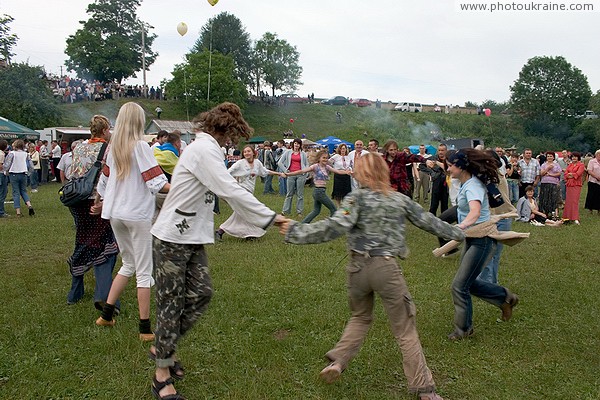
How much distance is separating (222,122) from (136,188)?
4.18 ft

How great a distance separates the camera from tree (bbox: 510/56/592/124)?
224ft

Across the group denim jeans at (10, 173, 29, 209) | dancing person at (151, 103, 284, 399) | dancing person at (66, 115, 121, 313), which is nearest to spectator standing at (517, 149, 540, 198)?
dancing person at (66, 115, 121, 313)

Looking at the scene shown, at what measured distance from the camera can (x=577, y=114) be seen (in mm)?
69000

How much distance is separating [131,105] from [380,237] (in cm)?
253

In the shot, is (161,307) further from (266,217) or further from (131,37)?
(131,37)

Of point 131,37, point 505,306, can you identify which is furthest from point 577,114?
Answer: point 505,306

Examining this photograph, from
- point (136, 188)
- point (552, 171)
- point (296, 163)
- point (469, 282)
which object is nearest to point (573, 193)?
point (552, 171)

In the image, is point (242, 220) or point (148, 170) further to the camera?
point (242, 220)

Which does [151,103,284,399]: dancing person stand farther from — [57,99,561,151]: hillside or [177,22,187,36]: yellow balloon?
[57,99,561,151]: hillside

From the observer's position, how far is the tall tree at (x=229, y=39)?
2899 inches

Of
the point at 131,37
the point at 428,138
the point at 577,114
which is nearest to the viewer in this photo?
the point at 428,138

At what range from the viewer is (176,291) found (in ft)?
12.0

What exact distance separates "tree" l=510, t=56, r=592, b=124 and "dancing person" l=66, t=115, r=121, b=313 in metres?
71.4

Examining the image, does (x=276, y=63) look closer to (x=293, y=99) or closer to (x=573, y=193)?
(x=293, y=99)
